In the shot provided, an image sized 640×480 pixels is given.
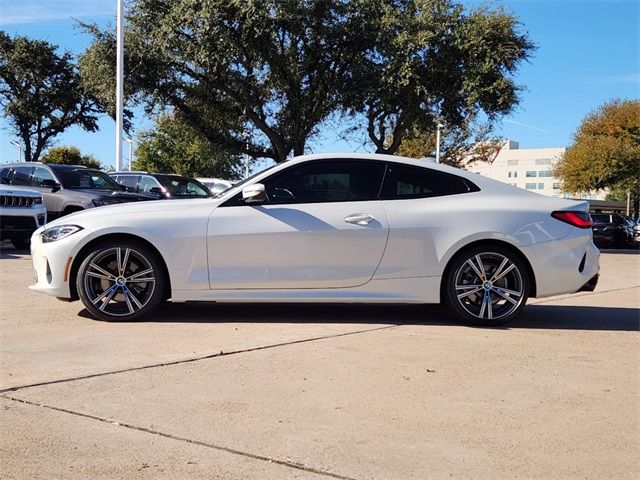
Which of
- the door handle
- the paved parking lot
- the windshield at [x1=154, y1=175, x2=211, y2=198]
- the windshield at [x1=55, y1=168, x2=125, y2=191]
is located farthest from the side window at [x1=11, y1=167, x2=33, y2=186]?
the door handle

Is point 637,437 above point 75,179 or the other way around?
the other way around

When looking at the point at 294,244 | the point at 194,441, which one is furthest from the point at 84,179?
the point at 194,441

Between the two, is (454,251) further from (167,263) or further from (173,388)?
(173,388)

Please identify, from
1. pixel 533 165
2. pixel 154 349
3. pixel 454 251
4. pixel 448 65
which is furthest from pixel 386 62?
pixel 533 165

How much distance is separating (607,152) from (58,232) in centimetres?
4374

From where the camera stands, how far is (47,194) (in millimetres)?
14578

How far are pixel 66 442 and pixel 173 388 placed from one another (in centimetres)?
96

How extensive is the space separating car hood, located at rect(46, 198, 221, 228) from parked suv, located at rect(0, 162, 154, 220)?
7718 millimetres

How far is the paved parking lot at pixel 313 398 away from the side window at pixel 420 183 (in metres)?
1.23

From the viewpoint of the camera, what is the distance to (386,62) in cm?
2164

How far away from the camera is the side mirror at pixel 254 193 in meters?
6.28

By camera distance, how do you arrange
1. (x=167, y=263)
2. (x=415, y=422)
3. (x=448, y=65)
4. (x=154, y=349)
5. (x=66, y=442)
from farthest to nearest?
(x=448, y=65)
(x=167, y=263)
(x=154, y=349)
(x=415, y=422)
(x=66, y=442)

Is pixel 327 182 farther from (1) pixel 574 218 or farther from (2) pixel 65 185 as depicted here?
(2) pixel 65 185

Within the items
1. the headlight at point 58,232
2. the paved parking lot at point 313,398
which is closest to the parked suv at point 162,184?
the headlight at point 58,232
